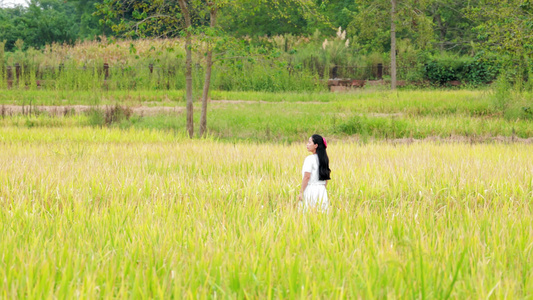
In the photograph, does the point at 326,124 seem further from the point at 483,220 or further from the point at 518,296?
the point at 518,296

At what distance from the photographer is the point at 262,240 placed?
3551mm

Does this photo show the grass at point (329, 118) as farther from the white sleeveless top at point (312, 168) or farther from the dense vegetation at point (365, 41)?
the white sleeveless top at point (312, 168)

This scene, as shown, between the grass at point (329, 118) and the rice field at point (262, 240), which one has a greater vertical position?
the grass at point (329, 118)

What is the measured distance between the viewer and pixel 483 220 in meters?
4.09

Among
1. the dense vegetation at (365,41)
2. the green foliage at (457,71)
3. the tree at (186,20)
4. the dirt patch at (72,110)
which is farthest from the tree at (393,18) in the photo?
the tree at (186,20)

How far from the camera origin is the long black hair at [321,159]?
5188mm

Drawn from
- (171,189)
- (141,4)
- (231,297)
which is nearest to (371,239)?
(231,297)

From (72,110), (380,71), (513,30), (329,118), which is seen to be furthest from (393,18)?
(72,110)

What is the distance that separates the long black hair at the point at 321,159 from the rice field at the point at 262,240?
37 centimetres

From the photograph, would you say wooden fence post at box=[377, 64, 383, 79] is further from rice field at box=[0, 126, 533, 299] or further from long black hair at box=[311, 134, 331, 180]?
long black hair at box=[311, 134, 331, 180]

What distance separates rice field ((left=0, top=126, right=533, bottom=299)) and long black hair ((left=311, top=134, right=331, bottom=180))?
0.37 metres

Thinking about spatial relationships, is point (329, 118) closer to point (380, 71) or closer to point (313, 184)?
point (313, 184)

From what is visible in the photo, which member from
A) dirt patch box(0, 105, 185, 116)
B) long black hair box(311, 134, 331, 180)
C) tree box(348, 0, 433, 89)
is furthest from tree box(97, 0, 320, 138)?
tree box(348, 0, 433, 89)

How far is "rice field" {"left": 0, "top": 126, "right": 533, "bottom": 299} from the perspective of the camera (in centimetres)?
273
